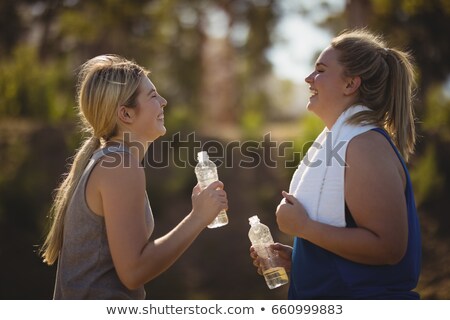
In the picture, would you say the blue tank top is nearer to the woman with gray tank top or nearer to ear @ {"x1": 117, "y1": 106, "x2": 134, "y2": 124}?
the woman with gray tank top

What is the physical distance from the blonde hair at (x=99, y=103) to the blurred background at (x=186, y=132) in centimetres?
444

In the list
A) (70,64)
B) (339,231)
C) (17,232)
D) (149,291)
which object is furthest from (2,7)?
(339,231)

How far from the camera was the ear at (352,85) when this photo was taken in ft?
10.3

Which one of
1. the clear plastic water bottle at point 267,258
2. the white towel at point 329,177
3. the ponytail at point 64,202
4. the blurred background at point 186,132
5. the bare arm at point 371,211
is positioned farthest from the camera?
the blurred background at point 186,132

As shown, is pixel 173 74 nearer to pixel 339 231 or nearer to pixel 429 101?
pixel 429 101

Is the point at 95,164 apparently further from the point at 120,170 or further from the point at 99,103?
the point at 99,103

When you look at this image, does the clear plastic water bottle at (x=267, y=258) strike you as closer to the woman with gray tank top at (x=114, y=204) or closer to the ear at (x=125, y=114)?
the woman with gray tank top at (x=114, y=204)

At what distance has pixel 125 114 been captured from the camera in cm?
317

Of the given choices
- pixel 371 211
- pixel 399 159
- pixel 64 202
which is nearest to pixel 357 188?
pixel 371 211

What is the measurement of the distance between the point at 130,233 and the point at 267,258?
97cm

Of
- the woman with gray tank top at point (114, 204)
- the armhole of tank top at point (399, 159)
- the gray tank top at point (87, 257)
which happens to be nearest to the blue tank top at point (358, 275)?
the armhole of tank top at point (399, 159)

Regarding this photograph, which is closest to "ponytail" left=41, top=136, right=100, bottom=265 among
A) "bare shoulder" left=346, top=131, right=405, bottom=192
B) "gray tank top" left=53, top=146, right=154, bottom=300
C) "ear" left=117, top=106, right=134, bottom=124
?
"gray tank top" left=53, top=146, right=154, bottom=300

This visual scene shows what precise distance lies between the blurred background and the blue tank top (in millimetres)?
4528

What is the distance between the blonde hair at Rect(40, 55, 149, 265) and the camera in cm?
311
